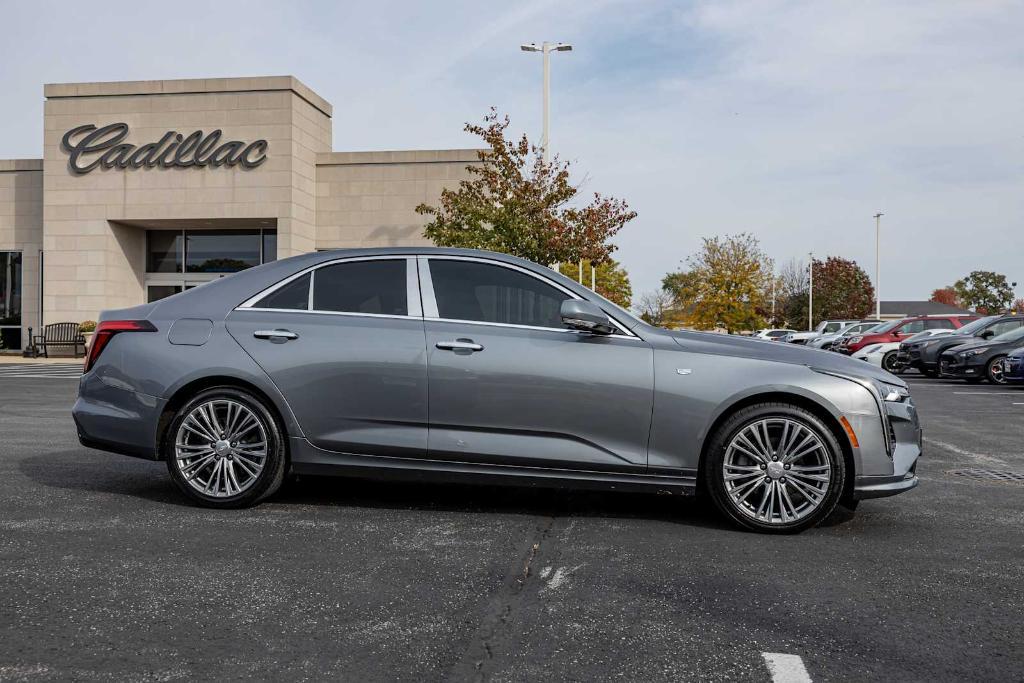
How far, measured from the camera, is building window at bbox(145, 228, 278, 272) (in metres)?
31.1

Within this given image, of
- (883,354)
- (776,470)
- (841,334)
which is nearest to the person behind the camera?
(776,470)

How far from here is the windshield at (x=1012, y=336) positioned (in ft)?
65.5

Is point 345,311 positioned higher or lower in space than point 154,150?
lower

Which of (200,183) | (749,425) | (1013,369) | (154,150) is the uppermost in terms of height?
(154,150)

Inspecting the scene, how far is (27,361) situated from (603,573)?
88.8 feet

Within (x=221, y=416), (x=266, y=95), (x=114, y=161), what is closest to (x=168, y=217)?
(x=114, y=161)

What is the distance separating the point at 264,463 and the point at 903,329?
25366 millimetres

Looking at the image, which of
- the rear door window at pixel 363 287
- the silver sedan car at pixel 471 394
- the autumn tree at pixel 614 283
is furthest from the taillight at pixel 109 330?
the autumn tree at pixel 614 283

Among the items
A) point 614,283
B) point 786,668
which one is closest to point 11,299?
point 786,668

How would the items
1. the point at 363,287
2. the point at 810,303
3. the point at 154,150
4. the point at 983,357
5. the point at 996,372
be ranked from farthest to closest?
1. the point at 810,303
2. the point at 154,150
3. the point at 983,357
4. the point at 996,372
5. the point at 363,287

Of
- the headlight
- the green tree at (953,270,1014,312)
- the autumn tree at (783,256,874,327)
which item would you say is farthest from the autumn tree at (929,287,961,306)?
A: the headlight

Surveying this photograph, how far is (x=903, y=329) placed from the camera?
89.5 feet

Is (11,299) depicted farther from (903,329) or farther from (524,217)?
(903,329)

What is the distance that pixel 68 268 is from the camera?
1182 inches
